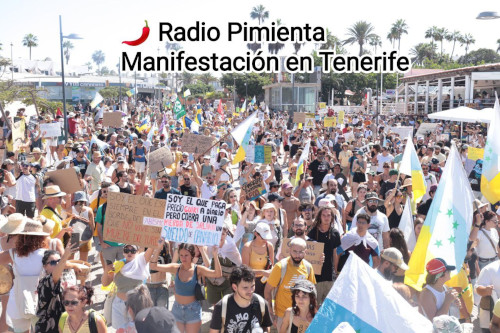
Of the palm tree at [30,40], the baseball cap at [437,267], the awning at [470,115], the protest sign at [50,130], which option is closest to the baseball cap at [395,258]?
the baseball cap at [437,267]

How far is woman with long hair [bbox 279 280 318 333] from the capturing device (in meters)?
4.43

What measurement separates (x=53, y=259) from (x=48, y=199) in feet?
6.58

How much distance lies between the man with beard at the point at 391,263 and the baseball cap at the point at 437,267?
0.33 m

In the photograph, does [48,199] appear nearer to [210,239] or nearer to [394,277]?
[210,239]

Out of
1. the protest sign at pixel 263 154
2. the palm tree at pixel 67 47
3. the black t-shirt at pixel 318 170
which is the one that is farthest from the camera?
the palm tree at pixel 67 47

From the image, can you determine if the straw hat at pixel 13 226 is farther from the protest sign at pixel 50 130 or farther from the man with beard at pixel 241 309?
the protest sign at pixel 50 130

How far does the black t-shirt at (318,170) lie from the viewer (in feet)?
35.9

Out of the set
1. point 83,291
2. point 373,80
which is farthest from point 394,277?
point 373,80

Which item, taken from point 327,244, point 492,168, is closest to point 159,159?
point 327,244

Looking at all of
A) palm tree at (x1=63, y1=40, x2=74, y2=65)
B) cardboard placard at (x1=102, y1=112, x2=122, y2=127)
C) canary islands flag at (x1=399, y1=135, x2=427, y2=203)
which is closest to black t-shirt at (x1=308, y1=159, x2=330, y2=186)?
canary islands flag at (x1=399, y1=135, x2=427, y2=203)

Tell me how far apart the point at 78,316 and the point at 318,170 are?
23.9 feet

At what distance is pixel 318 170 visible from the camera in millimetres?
10961

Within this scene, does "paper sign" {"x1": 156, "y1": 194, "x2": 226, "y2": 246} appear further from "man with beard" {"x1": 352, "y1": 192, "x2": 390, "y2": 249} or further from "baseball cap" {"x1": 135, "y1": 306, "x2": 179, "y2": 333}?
"man with beard" {"x1": 352, "y1": 192, "x2": 390, "y2": 249}

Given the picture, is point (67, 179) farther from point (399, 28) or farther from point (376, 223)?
point (399, 28)
